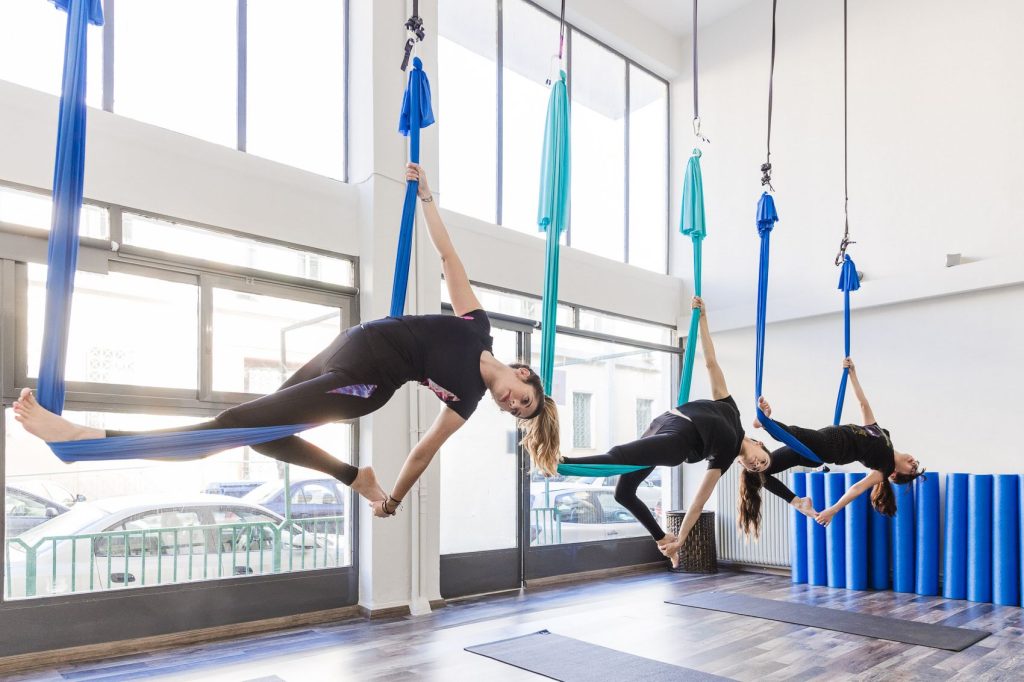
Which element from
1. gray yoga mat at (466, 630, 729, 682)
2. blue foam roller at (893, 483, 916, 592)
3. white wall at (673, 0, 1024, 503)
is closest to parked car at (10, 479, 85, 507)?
gray yoga mat at (466, 630, 729, 682)

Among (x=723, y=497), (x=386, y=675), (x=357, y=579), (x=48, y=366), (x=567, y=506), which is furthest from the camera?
(x=723, y=497)

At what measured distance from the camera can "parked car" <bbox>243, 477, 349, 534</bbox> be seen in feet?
15.7

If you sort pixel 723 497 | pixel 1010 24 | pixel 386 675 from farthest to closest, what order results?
1. pixel 723 497
2. pixel 1010 24
3. pixel 386 675

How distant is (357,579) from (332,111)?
10.8 ft

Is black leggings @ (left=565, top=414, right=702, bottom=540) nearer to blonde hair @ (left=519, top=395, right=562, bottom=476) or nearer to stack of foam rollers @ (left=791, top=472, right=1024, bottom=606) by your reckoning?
blonde hair @ (left=519, top=395, right=562, bottom=476)

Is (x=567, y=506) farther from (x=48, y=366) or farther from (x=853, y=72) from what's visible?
(x=48, y=366)

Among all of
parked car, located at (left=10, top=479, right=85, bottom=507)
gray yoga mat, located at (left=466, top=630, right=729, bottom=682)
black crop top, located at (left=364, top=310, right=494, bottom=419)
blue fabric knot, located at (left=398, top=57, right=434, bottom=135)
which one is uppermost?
blue fabric knot, located at (left=398, top=57, right=434, bottom=135)

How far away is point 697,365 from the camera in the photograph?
7.68m

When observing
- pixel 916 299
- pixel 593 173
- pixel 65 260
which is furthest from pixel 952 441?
pixel 65 260

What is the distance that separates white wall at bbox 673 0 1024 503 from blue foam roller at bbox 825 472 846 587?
629 millimetres

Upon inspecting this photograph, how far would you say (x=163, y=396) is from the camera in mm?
4242

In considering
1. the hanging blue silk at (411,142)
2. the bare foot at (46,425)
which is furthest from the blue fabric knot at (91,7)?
the bare foot at (46,425)

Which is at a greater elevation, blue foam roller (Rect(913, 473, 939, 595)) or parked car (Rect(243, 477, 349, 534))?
parked car (Rect(243, 477, 349, 534))

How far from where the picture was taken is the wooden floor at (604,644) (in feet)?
12.1
